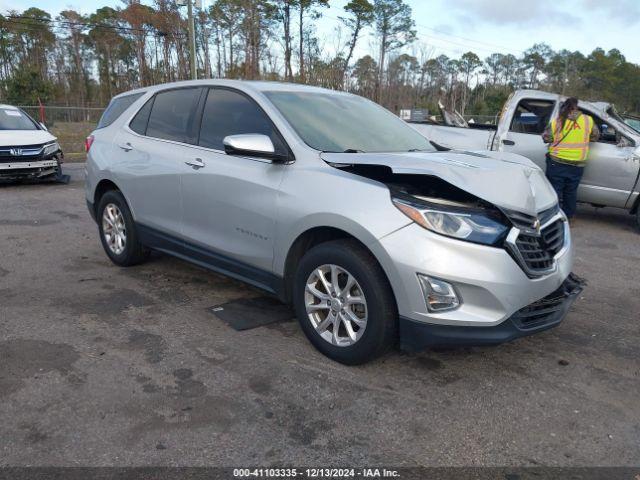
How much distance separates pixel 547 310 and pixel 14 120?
1134cm

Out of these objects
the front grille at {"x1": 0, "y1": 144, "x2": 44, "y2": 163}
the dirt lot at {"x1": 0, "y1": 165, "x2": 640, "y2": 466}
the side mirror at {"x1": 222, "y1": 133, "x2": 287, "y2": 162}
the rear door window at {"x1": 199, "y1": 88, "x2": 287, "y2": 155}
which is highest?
the rear door window at {"x1": 199, "y1": 88, "x2": 287, "y2": 155}

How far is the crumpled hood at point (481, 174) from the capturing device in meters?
3.12

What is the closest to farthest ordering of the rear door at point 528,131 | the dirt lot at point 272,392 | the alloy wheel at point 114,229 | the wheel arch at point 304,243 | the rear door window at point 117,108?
1. the dirt lot at point 272,392
2. the wheel arch at point 304,243
3. the alloy wheel at point 114,229
4. the rear door window at point 117,108
5. the rear door at point 528,131

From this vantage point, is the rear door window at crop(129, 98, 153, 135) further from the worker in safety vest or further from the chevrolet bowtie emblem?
the worker in safety vest

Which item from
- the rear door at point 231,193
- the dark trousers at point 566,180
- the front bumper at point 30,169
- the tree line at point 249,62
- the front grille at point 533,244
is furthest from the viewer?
the tree line at point 249,62

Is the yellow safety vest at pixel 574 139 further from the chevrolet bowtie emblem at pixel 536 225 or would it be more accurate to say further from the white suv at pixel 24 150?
the white suv at pixel 24 150

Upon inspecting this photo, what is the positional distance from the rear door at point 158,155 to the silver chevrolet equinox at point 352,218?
18 millimetres

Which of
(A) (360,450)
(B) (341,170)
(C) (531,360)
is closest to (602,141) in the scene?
(C) (531,360)

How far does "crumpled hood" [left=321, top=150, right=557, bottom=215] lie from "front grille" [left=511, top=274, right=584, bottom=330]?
1.79 ft

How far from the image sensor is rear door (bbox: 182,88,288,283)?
12.3 feet

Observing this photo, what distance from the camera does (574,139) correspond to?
304 inches

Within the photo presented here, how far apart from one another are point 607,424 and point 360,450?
1381mm

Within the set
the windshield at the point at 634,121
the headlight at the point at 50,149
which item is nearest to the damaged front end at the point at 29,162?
the headlight at the point at 50,149

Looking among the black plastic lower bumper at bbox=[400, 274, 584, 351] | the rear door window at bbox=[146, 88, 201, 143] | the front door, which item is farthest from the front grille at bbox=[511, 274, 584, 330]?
the front door
